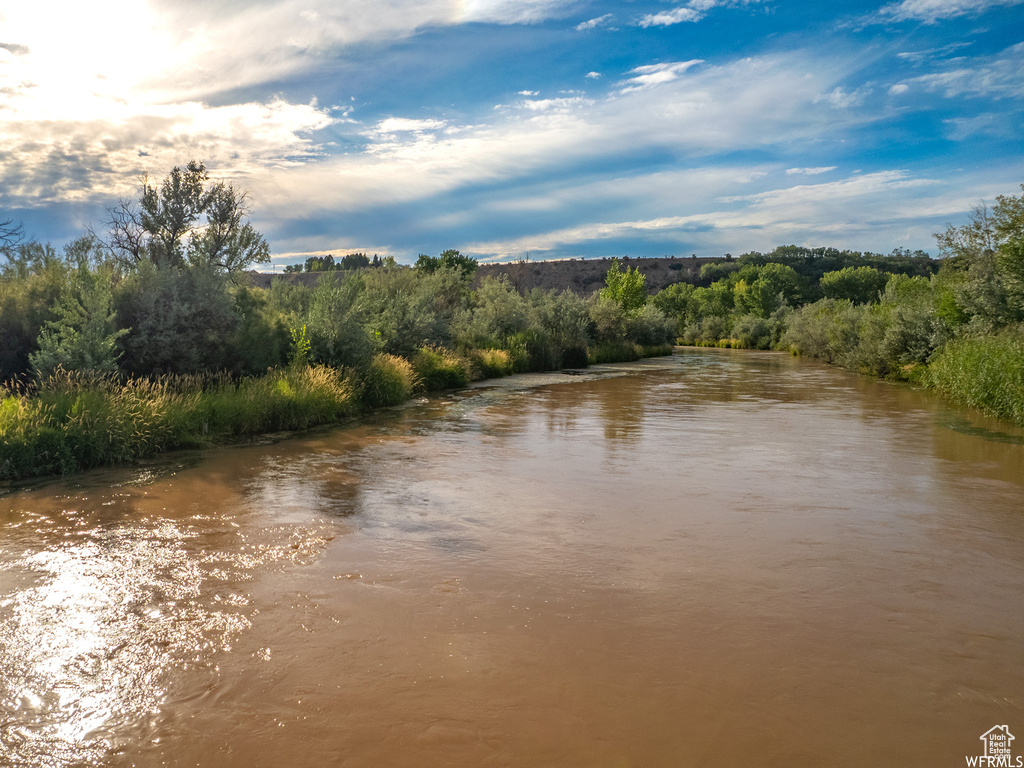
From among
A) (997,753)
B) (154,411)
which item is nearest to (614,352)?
(154,411)

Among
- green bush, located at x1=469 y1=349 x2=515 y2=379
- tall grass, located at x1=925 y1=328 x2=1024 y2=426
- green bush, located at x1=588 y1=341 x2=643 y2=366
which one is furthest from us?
green bush, located at x1=588 y1=341 x2=643 y2=366

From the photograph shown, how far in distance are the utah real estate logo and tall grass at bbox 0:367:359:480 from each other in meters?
10.7

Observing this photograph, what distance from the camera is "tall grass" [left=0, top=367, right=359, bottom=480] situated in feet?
31.5

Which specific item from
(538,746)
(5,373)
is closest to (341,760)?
(538,746)

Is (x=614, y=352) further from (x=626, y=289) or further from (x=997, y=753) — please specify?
(x=997, y=753)

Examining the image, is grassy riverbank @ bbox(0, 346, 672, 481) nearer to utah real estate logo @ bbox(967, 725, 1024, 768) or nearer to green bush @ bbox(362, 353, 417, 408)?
green bush @ bbox(362, 353, 417, 408)

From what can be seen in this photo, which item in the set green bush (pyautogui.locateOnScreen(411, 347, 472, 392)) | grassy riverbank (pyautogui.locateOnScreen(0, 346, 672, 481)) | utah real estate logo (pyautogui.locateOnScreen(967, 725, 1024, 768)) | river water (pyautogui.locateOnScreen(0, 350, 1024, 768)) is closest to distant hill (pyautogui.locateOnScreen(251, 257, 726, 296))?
green bush (pyautogui.locateOnScreen(411, 347, 472, 392))

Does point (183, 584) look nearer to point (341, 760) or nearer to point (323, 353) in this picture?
point (341, 760)

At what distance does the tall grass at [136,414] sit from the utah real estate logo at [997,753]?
10674 mm

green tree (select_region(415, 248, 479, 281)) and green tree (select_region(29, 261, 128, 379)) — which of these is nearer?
green tree (select_region(29, 261, 128, 379))

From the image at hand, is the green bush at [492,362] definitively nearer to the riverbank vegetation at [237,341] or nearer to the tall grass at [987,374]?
the riverbank vegetation at [237,341]

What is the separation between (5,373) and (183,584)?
8755mm

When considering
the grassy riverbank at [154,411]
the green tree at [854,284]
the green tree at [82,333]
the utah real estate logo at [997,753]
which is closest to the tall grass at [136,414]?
the grassy riverbank at [154,411]

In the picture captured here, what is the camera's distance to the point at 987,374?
17.2 meters
